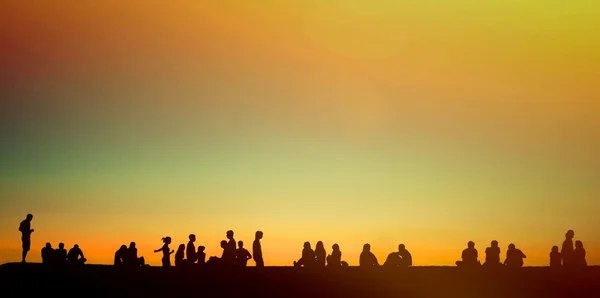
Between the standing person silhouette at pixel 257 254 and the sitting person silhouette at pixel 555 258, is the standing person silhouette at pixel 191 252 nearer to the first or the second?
the standing person silhouette at pixel 257 254

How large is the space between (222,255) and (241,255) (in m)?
0.77

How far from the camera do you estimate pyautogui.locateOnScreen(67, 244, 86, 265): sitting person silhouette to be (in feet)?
132

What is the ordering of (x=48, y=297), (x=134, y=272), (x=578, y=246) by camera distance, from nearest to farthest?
(x=48, y=297)
(x=134, y=272)
(x=578, y=246)

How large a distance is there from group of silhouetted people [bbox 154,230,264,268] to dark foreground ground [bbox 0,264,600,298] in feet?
2.03

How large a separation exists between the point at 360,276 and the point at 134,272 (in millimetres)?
8988

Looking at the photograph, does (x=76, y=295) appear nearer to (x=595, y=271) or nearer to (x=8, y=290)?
(x=8, y=290)

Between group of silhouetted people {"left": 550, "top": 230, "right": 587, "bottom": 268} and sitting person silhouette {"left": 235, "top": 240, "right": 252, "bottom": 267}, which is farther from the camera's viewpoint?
group of silhouetted people {"left": 550, "top": 230, "right": 587, "bottom": 268}

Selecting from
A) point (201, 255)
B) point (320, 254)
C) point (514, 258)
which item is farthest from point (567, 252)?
point (201, 255)

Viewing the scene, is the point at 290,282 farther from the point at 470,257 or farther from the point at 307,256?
the point at 470,257

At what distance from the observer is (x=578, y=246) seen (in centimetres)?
4116

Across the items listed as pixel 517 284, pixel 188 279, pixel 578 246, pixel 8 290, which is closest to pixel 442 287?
pixel 517 284

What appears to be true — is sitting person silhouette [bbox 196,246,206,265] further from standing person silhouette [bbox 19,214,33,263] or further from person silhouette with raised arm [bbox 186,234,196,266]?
standing person silhouette [bbox 19,214,33,263]

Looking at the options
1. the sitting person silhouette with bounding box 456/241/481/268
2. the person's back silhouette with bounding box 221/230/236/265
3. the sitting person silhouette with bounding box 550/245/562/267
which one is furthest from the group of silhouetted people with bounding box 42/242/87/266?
the sitting person silhouette with bounding box 550/245/562/267

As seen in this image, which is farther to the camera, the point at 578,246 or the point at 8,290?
the point at 578,246
